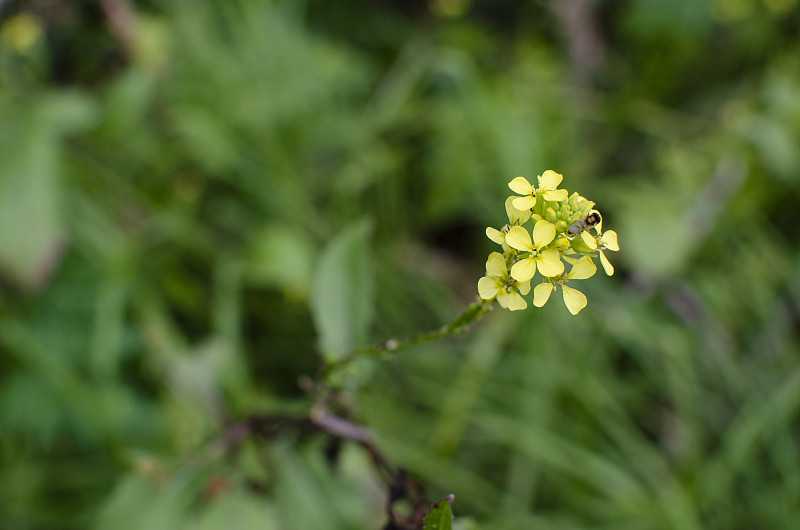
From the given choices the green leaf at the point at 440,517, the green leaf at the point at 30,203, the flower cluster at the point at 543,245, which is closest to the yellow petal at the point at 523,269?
the flower cluster at the point at 543,245

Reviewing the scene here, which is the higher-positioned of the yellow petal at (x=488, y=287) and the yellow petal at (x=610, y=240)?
the yellow petal at (x=610, y=240)

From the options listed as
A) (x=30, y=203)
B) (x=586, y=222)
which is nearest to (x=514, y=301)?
(x=586, y=222)

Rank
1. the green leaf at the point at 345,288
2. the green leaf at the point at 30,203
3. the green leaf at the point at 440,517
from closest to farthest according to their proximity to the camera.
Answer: the green leaf at the point at 440,517
the green leaf at the point at 345,288
the green leaf at the point at 30,203

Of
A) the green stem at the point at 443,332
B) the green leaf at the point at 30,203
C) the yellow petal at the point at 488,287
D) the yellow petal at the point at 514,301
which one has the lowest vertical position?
the yellow petal at the point at 514,301

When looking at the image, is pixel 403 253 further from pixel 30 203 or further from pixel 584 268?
pixel 584 268

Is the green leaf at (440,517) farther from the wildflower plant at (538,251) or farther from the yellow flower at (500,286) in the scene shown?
the yellow flower at (500,286)

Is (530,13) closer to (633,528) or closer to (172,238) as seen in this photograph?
(172,238)

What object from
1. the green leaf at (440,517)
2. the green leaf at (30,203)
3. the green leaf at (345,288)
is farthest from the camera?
the green leaf at (30,203)

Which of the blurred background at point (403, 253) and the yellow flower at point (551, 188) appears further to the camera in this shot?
the blurred background at point (403, 253)

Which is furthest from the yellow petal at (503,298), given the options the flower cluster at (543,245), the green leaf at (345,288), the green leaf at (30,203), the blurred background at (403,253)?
the green leaf at (30,203)
